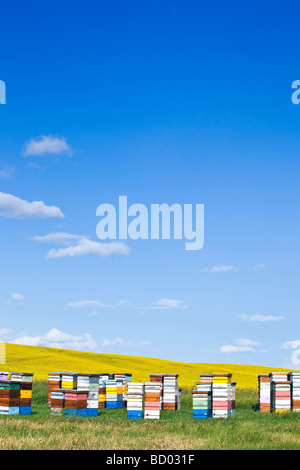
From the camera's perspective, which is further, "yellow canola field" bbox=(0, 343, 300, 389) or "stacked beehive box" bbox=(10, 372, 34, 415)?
"yellow canola field" bbox=(0, 343, 300, 389)

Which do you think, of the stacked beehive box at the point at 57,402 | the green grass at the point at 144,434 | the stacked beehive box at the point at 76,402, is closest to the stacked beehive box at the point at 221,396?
the green grass at the point at 144,434

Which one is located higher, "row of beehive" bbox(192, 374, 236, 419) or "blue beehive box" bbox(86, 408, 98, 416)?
"row of beehive" bbox(192, 374, 236, 419)

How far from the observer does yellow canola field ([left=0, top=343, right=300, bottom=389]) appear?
4881cm

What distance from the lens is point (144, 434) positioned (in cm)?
1731

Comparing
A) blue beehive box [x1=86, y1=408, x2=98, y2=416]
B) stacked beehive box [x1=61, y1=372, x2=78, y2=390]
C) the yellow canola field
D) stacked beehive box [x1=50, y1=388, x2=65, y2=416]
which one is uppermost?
stacked beehive box [x1=61, y1=372, x2=78, y2=390]

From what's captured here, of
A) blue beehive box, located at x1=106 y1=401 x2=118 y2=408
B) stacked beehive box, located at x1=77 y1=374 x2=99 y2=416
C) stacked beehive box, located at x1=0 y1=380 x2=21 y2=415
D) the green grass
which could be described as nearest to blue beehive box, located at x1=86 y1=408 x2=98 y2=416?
stacked beehive box, located at x1=77 y1=374 x2=99 y2=416

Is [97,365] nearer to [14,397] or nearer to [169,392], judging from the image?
[169,392]

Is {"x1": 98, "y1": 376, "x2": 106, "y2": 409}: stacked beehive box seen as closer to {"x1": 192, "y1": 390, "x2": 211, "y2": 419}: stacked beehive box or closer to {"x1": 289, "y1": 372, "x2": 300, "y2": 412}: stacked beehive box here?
{"x1": 192, "y1": 390, "x2": 211, "y2": 419}: stacked beehive box

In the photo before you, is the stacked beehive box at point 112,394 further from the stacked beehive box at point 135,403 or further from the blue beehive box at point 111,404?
the stacked beehive box at point 135,403

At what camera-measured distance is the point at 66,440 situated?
15352 mm
